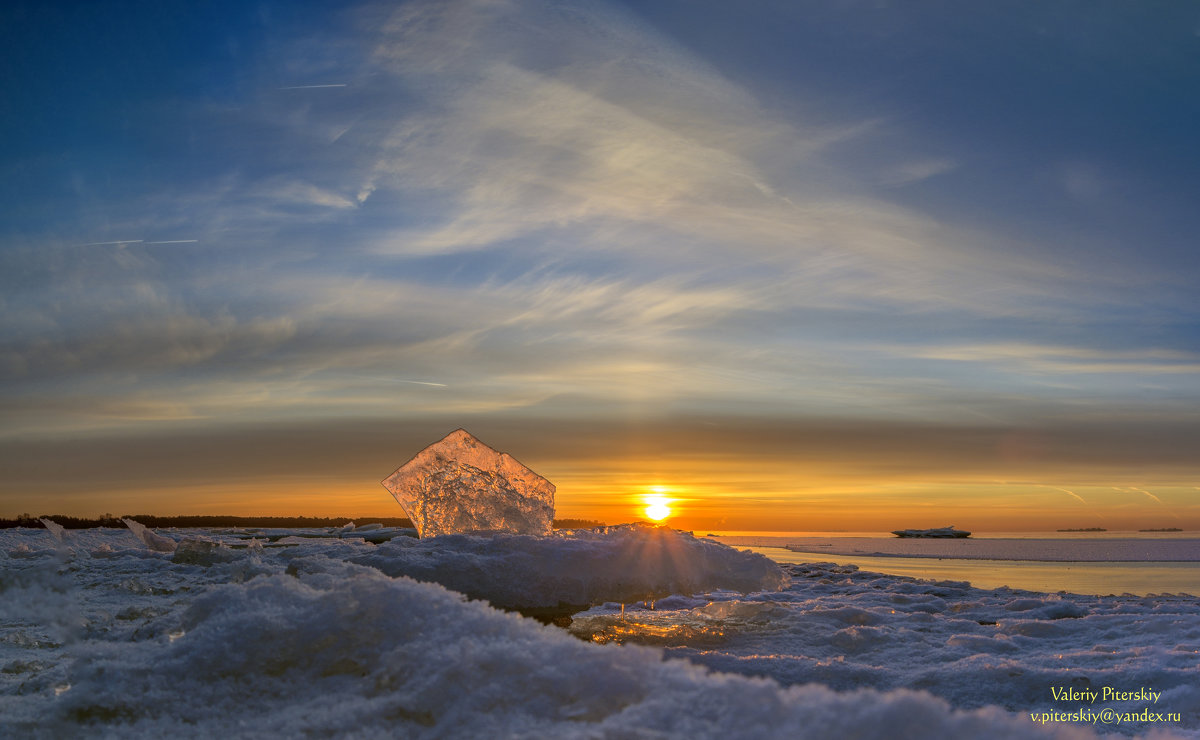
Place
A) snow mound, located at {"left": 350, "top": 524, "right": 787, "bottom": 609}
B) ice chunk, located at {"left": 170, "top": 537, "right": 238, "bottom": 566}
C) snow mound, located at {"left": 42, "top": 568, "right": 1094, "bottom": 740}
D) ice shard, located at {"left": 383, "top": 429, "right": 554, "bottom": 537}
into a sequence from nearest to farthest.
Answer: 1. snow mound, located at {"left": 42, "top": 568, "right": 1094, "bottom": 740}
2. snow mound, located at {"left": 350, "top": 524, "right": 787, "bottom": 609}
3. ice chunk, located at {"left": 170, "top": 537, "right": 238, "bottom": 566}
4. ice shard, located at {"left": 383, "top": 429, "right": 554, "bottom": 537}

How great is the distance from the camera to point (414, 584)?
12.0 feet

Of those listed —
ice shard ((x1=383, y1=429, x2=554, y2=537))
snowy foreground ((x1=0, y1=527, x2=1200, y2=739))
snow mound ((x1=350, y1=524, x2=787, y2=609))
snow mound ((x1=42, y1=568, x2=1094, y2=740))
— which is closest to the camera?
snow mound ((x1=42, y1=568, x2=1094, y2=740))

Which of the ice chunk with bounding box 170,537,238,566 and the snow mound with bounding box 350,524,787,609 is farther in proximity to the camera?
the ice chunk with bounding box 170,537,238,566

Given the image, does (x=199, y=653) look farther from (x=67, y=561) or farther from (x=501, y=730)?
(x=67, y=561)

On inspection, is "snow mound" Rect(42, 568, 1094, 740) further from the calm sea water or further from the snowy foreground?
the calm sea water

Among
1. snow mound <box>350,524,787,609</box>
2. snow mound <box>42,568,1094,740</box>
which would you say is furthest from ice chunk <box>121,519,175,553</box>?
snow mound <box>42,568,1094,740</box>

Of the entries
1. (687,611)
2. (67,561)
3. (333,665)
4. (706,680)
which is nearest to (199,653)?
(333,665)

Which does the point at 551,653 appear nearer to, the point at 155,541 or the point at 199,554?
the point at 199,554

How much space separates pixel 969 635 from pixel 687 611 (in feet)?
10.2

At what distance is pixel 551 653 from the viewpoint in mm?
2783

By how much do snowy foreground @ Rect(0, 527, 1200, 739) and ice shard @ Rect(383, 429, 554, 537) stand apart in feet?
8.01

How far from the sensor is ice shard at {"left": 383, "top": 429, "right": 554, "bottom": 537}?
12352 millimetres

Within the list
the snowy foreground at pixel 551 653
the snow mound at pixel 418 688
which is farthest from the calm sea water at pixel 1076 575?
the snow mound at pixel 418 688

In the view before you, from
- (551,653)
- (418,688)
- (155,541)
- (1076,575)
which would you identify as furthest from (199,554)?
(1076,575)
